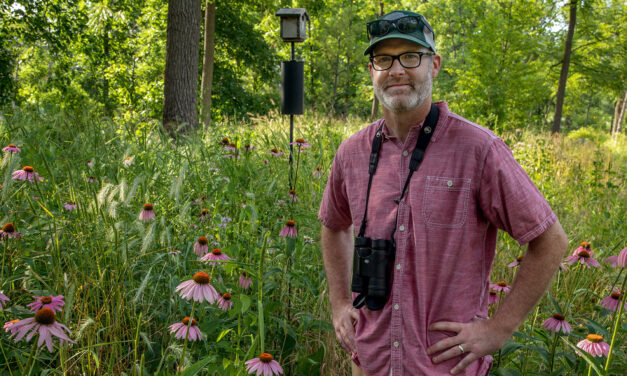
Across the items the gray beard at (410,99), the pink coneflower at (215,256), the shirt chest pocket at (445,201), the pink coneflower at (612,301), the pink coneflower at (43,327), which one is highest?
the gray beard at (410,99)

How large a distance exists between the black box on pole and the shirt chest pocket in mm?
4487

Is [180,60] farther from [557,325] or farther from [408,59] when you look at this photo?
[557,325]

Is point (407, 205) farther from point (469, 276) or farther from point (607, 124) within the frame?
point (607, 124)

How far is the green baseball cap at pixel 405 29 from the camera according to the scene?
1.55m

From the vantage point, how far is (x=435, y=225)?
4.87 ft

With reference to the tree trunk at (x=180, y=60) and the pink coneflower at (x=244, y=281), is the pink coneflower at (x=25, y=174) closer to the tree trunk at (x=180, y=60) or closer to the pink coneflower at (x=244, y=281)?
the pink coneflower at (x=244, y=281)

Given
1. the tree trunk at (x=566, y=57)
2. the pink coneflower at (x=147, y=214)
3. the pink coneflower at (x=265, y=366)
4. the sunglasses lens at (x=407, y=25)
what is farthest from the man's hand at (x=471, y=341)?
the tree trunk at (x=566, y=57)

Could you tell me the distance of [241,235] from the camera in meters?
2.54

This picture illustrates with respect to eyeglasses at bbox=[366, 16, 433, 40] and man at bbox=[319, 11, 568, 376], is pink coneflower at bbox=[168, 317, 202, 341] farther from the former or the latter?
eyeglasses at bbox=[366, 16, 433, 40]

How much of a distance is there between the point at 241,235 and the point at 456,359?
139 cm

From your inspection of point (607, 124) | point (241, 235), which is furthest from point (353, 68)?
point (607, 124)

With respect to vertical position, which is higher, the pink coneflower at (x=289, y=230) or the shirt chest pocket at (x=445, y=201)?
the shirt chest pocket at (x=445, y=201)

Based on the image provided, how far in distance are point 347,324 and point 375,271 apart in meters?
0.35

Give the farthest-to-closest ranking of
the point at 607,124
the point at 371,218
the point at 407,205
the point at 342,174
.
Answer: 1. the point at 607,124
2. the point at 342,174
3. the point at 371,218
4. the point at 407,205
